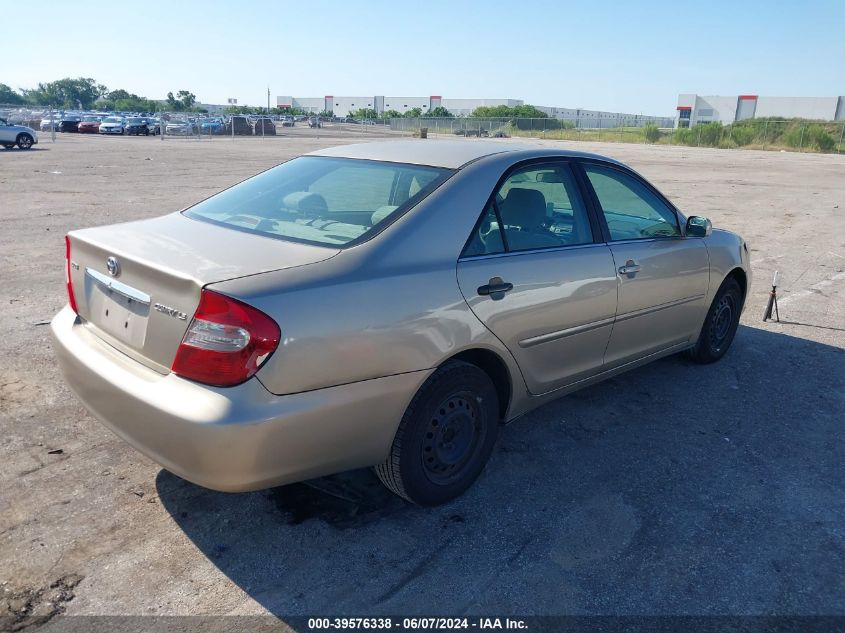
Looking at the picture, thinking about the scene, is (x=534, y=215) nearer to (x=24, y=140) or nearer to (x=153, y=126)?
(x=24, y=140)

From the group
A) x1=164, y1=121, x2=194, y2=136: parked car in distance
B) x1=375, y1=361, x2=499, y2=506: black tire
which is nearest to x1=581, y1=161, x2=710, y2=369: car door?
x1=375, y1=361, x2=499, y2=506: black tire

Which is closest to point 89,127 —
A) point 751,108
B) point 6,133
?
point 6,133

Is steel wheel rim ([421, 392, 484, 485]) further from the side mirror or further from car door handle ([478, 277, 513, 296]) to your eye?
the side mirror

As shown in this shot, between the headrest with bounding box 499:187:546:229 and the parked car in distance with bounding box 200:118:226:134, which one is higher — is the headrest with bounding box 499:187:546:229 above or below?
below

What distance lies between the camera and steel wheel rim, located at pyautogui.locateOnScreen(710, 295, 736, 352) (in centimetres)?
545

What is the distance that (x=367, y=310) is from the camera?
2.87m

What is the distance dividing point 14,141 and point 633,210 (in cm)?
3116

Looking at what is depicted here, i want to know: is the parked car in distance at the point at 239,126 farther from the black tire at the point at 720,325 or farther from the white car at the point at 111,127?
the black tire at the point at 720,325

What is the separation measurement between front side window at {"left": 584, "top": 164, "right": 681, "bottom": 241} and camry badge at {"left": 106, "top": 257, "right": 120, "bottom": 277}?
2737 mm

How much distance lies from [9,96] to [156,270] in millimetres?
175769

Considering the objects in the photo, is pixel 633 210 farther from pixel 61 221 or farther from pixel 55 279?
pixel 61 221

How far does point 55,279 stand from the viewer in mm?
7250

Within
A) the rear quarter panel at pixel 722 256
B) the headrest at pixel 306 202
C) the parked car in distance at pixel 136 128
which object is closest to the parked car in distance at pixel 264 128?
the parked car in distance at pixel 136 128

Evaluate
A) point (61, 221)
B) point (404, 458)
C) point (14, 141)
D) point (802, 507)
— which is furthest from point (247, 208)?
point (14, 141)
